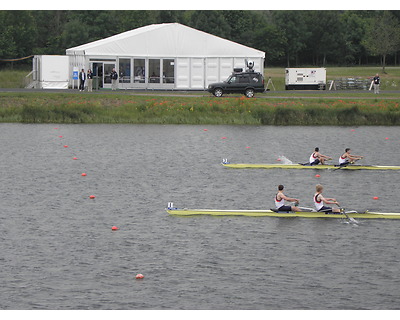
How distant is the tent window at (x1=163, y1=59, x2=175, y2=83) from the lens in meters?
73.9

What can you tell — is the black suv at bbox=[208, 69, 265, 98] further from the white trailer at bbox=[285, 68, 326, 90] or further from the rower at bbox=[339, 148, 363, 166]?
the rower at bbox=[339, 148, 363, 166]

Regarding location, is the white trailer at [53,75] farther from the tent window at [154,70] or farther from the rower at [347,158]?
the rower at [347,158]

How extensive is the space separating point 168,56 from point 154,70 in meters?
2.13

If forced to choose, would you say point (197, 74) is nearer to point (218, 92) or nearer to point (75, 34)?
point (218, 92)

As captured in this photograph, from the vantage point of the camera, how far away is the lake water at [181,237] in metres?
20.7

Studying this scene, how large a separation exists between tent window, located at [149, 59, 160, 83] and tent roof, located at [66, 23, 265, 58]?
2.59 feet

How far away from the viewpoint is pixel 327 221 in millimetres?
28750

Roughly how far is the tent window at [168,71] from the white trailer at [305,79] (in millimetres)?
13567

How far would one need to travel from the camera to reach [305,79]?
266 feet

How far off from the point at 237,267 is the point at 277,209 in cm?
643

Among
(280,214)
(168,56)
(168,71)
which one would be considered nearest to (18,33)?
(168,71)

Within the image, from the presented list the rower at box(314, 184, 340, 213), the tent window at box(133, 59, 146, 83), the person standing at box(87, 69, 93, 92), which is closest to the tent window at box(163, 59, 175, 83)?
the tent window at box(133, 59, 146, 83)

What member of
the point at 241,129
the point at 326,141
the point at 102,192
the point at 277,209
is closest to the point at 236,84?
the point at 241,129

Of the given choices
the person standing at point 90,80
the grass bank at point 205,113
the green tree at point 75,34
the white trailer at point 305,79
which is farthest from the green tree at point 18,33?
the grass bank at point 205,113
